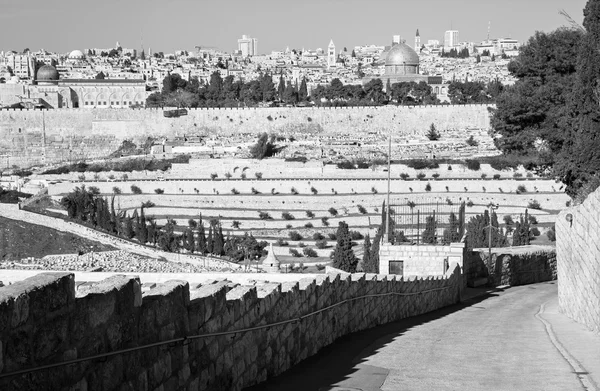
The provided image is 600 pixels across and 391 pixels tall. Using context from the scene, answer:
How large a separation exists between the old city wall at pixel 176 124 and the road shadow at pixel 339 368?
59009 millimetres

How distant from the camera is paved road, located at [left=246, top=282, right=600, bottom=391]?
5.98 m

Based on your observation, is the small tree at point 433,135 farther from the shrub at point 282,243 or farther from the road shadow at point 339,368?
the road shadow at point 339,368

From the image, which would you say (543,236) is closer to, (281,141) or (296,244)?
(296,244)

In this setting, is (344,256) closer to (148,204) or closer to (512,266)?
(512,266)

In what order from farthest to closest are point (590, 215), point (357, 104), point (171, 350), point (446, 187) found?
1. point (357, 104)
2. point (446, 187)
3. point (590, 215)
4. point (171, 350)

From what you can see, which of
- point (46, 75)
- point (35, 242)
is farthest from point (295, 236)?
point (46, 75)

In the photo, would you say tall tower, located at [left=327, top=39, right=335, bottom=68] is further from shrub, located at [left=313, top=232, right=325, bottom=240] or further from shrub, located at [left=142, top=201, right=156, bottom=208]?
shrub, located at [left=313, top=232, right=325, bottom=240]

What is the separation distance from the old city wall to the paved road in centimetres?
5719

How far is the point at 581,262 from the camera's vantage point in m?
10.3

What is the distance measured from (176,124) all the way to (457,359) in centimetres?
6108

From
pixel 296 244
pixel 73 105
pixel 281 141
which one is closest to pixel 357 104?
pixel 281 141

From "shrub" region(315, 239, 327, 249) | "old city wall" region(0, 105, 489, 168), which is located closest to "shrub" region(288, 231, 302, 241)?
"shrub" region(315, 239, 327, 249)

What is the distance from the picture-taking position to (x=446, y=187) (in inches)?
1709

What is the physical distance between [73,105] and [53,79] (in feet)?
18.8
